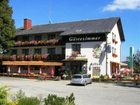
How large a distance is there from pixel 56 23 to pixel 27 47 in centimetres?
687

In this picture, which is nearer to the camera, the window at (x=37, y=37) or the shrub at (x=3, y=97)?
the shrub at (x=3, y=97)

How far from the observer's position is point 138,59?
228 feet

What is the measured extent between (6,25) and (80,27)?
1176 cm

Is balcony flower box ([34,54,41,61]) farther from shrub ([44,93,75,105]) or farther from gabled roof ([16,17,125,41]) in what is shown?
shrub ([44,93,75,105])

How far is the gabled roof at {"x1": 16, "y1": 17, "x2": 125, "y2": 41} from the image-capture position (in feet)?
167

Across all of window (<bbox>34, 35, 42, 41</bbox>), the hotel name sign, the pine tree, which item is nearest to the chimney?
window (<bbox>34, 35, 42, 41</bbox>)

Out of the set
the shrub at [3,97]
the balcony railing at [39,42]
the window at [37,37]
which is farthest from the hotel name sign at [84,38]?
the shrub at [3,97]

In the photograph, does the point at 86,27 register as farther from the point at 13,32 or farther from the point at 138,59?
the point at 138,59

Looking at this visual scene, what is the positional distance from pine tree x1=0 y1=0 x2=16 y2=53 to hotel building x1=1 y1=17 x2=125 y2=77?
4817mm

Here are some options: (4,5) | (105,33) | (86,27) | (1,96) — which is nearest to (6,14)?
(4,5)

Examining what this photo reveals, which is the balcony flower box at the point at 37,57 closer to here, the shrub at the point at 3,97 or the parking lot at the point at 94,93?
the parking lot at the point at 94,93

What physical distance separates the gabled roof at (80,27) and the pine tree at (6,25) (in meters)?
5.42

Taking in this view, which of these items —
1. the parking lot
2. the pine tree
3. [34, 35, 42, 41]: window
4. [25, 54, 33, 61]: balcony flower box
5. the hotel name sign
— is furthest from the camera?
[34, 35, 42, 41]: window

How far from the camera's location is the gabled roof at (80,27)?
167ft
